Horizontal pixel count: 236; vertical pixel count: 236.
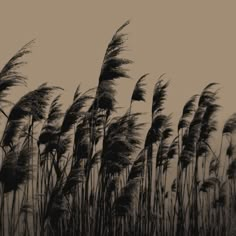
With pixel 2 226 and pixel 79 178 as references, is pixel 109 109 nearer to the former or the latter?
pixel 79 178

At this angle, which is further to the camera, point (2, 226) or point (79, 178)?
point (79, 178)

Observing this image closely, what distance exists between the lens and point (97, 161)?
320 inches

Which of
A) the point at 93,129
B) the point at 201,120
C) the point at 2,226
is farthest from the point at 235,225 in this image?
the point at 2,226

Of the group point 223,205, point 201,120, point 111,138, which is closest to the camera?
point 111,138

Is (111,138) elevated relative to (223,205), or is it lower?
elevated

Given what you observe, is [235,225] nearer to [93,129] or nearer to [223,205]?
[223,205]

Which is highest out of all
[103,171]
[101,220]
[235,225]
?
[103,171]

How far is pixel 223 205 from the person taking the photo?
12.9 meters

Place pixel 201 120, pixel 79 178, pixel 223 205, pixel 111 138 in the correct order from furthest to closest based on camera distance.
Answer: pixel 223 205 → pixel 201 120 → pixel 111 138 → pixel 79 178

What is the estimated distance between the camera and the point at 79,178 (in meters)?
6.67

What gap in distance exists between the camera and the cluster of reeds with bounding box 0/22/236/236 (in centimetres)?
637

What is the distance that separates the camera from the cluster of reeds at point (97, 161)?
637cm

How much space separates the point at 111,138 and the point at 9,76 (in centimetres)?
185

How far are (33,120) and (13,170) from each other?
1615mm
